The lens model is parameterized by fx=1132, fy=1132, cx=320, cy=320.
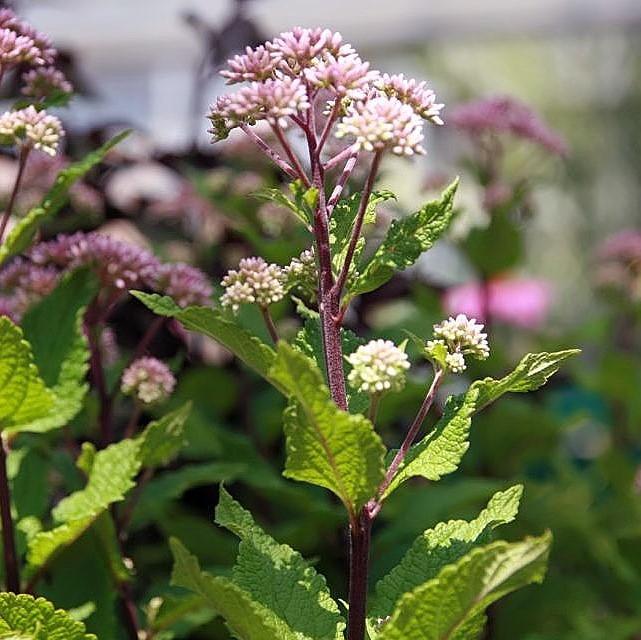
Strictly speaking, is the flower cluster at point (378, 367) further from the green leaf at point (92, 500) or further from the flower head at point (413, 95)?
the green leaf at point (92, 500)

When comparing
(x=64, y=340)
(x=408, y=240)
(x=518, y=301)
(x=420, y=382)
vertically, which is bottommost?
(x=518, y=301)

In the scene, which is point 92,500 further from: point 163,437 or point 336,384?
point 336,384

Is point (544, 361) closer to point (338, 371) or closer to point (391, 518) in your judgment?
point (338, 371)

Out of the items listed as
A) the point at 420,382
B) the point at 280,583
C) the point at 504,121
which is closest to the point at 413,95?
the point at 280,583

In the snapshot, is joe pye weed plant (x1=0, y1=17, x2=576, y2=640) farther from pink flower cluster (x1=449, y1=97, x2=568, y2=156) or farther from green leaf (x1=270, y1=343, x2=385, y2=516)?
pink flower cluster (x1=449, y1=97, x2=568, y2=156)

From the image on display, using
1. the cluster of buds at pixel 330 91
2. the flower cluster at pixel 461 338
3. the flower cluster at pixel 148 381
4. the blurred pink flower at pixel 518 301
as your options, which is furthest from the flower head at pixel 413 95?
the blurred pink flower at pixel 518 301

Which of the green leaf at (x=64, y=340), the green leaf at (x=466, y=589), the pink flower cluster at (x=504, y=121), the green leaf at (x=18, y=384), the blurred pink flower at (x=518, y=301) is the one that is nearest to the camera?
the green leaf at (x=466, y=589)
